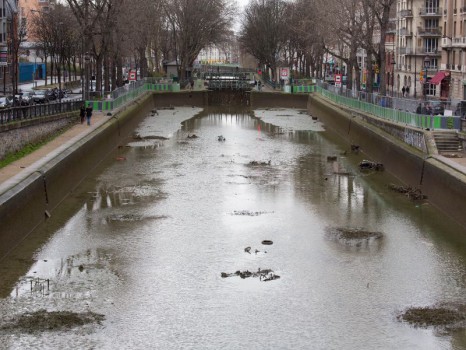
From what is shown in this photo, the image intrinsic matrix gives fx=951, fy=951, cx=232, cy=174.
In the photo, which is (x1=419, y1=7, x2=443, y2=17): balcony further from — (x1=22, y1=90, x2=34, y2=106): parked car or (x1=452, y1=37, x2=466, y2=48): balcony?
(x1=22, y1=90, x2=34, y2=106): parked car

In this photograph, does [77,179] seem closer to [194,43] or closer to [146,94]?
[146,94]

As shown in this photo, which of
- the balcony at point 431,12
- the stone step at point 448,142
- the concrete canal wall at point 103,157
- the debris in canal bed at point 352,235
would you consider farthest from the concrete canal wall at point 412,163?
the balcony at point 431,12

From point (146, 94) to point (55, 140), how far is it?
46345 millimetres

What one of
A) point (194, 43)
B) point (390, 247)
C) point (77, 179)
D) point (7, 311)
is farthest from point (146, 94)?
point (7, 311)

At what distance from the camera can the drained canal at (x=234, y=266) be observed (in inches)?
917

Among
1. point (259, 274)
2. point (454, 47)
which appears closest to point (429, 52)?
point (454, 47)

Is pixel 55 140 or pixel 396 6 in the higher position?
pixel 396 6

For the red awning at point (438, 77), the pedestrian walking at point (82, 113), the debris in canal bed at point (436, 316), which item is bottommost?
the debris in canal bed at point (436, 316)

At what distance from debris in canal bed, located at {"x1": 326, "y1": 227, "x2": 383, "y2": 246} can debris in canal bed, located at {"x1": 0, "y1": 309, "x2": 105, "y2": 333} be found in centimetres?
1189

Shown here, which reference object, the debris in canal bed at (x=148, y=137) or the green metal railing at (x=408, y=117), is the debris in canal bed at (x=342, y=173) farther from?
the debris in canal bed at (x=148, y=137)

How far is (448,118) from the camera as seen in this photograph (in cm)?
4609

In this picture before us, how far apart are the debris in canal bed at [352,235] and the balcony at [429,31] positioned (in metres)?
70.7

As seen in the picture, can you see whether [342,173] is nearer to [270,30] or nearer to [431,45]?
[431,45]

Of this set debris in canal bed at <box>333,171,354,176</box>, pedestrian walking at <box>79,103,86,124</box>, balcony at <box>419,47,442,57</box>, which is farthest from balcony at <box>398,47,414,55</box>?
debris in canal bed at <box>333,171,354,176</box>
